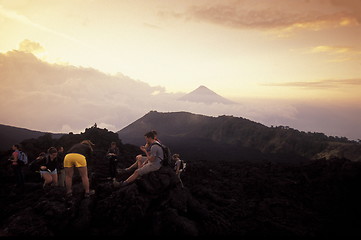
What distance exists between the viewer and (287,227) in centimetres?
804

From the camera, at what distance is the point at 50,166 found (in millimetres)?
8844

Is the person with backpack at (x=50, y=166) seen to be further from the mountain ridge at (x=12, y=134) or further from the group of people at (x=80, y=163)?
the mountain ridge at (x=12, y=134)

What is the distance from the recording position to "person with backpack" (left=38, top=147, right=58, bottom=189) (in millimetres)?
8812

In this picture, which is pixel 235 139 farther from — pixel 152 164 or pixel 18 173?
pixel 152 164

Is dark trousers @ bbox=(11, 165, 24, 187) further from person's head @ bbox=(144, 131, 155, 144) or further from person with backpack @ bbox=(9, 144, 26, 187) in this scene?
person's head @ bbox=(144, 131, 155, 144)

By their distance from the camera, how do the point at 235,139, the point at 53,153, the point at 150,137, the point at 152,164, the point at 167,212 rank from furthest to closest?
the point at 235,139, the point at 53,153, the point at 150,137, the point at 152,164, the point at 167,212

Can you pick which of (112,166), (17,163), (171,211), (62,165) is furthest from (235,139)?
(171,211)

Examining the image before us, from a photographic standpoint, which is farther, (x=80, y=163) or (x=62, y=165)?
(x=62, y=165)

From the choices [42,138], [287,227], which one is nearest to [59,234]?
[287,227]

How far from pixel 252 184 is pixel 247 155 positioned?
3251 centimetres

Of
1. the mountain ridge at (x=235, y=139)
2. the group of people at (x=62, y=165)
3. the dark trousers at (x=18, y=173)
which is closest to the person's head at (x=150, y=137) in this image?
the group of people at (x=62, y=165)

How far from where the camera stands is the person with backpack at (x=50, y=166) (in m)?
8.81

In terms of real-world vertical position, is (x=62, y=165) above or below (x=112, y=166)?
above

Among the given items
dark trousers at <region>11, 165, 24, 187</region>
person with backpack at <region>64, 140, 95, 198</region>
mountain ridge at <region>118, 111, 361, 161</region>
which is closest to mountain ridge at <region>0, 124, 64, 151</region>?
mountain ridge at <region>118, 111, 361, 161</region>
